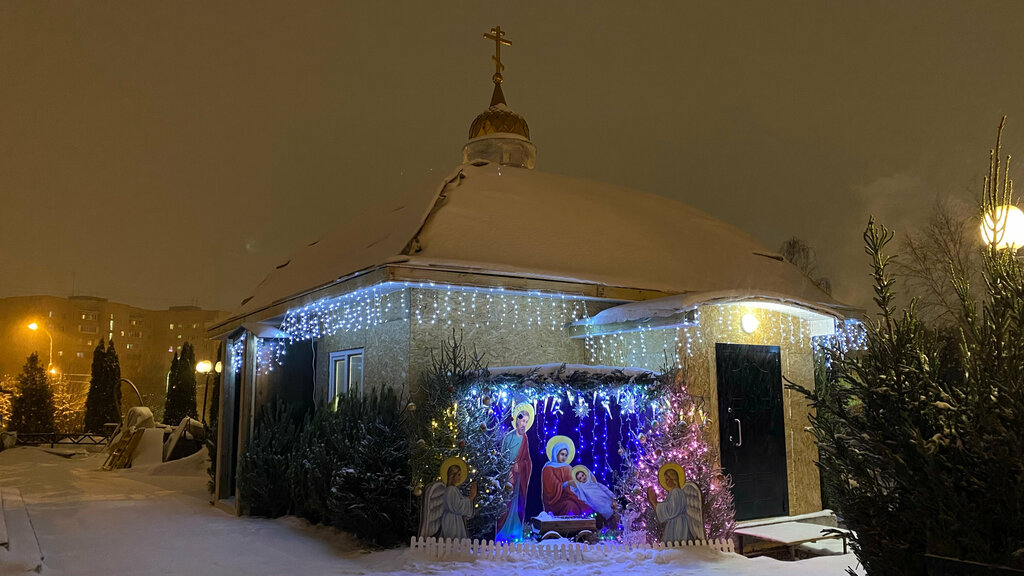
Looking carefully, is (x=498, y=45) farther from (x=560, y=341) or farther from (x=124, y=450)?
(x=124, y=450)

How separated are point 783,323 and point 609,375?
3616mm

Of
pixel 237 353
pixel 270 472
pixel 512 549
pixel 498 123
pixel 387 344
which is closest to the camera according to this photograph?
pixel 512 549

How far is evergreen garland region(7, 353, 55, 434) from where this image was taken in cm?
3117

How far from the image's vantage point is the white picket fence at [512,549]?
799 cm

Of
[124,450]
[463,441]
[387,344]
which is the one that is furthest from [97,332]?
[463,441]

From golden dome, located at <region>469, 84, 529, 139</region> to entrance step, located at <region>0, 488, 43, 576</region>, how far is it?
1104cm

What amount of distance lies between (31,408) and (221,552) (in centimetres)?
2817

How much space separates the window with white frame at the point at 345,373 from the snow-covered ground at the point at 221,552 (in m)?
2.06

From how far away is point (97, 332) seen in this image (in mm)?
76062

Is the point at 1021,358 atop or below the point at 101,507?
atop

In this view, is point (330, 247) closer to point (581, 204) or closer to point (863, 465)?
point (581, 204)

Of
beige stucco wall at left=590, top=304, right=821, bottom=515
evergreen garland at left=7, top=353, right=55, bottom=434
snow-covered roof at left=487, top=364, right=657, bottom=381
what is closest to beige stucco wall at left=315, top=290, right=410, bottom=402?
snow-covered roof at left=487, top=364, right=657, bottom=381

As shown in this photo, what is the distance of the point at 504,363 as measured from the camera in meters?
10.3

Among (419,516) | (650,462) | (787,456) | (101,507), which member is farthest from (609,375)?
(101,507)
